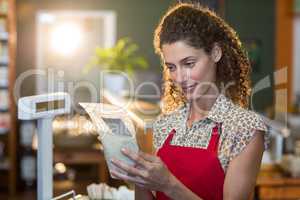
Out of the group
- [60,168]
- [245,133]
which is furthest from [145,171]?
[60,168]

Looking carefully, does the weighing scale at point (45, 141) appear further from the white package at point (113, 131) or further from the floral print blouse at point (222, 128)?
the floral print blouse at point (222, 128)

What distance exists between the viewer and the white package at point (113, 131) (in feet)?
4.32

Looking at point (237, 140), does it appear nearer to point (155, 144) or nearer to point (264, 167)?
point (155, 144)

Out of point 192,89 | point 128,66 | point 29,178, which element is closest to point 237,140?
point 192,89

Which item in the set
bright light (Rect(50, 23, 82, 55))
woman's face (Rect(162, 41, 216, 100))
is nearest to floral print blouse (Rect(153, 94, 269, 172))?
woman's face (Rect(162, 41, 216, 100))

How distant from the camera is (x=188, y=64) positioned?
1.52 m

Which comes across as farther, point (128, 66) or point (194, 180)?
point (128, 66)

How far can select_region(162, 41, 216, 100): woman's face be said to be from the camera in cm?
151

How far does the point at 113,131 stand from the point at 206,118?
36 cm

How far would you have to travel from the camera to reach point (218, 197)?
1.58 m

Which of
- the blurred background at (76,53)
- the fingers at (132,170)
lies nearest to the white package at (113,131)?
the fingers at (132,170)

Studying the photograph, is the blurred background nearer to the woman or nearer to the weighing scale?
the woman

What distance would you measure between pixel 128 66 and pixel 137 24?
200 cm

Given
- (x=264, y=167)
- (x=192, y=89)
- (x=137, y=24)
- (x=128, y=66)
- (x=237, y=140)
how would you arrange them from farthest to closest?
1. (x=137, y=24)
2. (x=128, y=66)
3. (x=264, y=167)
4. (x=192, y=89)
5. (x=237, y=140)
